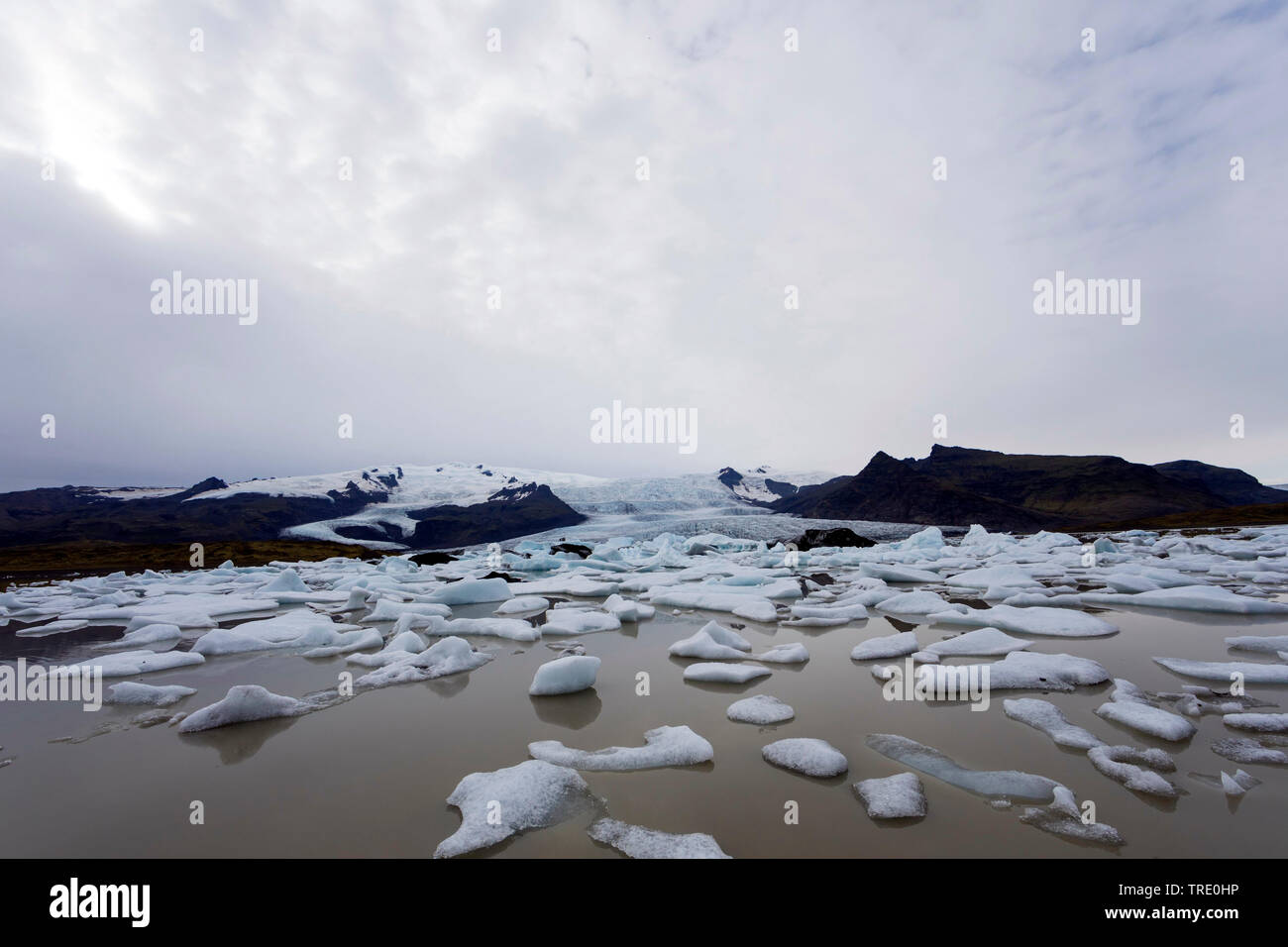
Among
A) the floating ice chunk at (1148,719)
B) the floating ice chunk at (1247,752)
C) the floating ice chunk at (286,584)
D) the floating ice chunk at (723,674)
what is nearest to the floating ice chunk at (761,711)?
the floating ice chunk at (723,674)

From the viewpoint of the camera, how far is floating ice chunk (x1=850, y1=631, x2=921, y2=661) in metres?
4.53

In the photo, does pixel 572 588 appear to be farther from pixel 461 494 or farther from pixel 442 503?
pixel 461 494

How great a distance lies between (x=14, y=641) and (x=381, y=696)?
20.7 feet

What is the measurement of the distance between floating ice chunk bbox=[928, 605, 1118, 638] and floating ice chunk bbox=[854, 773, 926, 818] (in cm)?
403

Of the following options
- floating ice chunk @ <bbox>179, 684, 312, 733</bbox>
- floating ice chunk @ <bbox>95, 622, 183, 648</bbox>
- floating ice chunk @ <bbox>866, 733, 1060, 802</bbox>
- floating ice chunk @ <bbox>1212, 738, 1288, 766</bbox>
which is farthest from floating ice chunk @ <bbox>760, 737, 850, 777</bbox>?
floating ice chunk @ <bbox>95, 622, 183, 648</bbox>

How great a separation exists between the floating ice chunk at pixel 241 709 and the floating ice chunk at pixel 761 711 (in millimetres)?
2943

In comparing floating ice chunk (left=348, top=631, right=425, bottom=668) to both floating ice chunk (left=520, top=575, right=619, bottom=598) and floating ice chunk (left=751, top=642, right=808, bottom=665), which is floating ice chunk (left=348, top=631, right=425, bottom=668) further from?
floating ice chunk (left=520, top=575, right=619, bottom=598)

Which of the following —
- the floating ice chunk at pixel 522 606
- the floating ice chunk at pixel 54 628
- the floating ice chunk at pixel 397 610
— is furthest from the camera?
the floating ice chunk at pixel 522 606

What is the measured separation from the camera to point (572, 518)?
5875 cm

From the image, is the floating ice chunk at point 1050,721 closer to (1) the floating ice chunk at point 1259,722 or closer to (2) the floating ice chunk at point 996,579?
(1) the floating ice chunk at point 1259,722

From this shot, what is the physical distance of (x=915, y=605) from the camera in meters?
6.59

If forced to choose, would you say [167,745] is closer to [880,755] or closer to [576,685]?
[576,685]

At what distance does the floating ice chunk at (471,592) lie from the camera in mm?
8375

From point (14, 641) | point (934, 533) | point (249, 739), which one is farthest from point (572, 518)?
point (249, 739)
